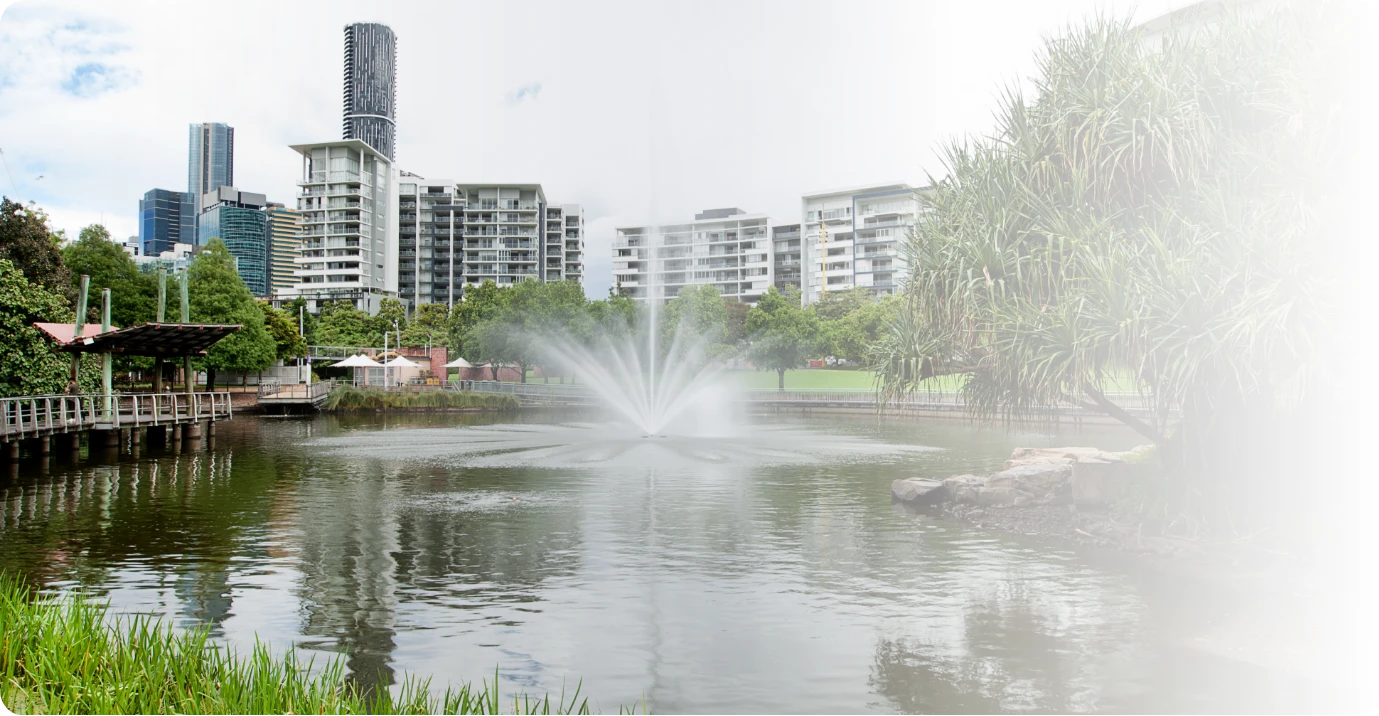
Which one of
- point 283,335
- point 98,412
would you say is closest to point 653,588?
point 98,412

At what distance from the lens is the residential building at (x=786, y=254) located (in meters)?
168

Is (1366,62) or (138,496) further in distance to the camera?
(138,496)

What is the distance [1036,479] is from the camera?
23.0m

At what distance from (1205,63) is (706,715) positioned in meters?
15.1

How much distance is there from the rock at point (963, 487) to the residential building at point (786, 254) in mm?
144783

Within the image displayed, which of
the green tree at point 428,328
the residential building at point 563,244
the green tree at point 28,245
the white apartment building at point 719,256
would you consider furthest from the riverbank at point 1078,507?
the residential building at point 563,244

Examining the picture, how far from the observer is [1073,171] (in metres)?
18.9

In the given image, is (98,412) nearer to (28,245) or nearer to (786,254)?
(28,245)

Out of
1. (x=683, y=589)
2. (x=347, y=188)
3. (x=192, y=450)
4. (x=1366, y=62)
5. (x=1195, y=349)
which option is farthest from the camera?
(x=347, y=188)

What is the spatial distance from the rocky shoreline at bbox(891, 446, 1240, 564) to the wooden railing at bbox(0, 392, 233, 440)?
26665mm

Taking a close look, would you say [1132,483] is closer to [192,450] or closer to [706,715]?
[706,715]

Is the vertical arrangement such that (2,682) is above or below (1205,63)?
below

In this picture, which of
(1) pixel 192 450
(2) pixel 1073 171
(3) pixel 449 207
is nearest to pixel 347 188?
(3) pixel 449 207

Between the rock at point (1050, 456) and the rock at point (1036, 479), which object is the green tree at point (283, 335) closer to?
the rock at point (1050, 456)
